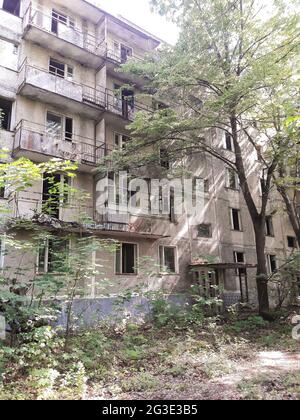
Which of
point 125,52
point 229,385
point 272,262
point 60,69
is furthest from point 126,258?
point 125,52

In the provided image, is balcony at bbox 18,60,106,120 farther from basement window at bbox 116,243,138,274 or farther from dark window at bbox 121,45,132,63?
basement window at bbox 116,243,138,274

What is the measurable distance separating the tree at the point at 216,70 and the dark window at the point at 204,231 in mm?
4679

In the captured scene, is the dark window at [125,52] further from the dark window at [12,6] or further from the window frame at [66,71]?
the dark window at [12,6]

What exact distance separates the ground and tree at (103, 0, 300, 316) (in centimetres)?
447

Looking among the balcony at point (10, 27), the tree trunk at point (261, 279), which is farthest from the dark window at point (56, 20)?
the tree trunk at point (261, 279)

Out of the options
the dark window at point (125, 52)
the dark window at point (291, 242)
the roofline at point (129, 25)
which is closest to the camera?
the roofline at point (129, 25)

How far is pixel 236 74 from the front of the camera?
1234 centimetres

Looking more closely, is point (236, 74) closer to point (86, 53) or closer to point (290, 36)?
point (290, 36)

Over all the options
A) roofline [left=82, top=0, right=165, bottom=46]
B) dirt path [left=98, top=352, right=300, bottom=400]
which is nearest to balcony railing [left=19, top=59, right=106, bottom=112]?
roofline [left=82, top=0, right=165, bottom=46]

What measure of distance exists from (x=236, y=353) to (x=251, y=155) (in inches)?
682

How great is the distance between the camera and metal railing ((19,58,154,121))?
1359cm

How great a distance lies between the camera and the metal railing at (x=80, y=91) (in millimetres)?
13592

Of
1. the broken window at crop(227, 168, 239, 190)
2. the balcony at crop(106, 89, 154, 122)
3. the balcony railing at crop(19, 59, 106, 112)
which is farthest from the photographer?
the broken window at crop(227, 168, 239, 190)
